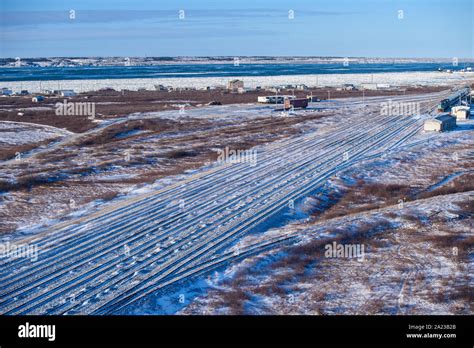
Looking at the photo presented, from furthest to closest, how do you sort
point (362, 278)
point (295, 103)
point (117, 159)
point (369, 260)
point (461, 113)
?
point (295, 103)
point (461, 113)
point (117, 159)
point (369, 260)
point (362, 278)

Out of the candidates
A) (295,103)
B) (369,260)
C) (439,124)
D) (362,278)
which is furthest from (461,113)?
(362,278)

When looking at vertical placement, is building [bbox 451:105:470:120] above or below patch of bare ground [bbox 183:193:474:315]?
above

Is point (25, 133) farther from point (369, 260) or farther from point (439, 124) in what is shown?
point (369, 260)

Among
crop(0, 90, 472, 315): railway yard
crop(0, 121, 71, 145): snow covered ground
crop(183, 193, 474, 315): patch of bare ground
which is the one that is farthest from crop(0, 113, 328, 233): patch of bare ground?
crop(183, 193, 474, 315): patch of bare ground

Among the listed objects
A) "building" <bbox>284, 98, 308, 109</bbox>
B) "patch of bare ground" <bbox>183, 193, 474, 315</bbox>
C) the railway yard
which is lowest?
"patch of bare ground" <bbox>183, 193, 474, 315</bbox>

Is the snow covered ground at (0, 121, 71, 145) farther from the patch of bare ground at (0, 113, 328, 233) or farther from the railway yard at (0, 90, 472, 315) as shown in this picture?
the patch of bare ground at (0, 113, 328, 233)

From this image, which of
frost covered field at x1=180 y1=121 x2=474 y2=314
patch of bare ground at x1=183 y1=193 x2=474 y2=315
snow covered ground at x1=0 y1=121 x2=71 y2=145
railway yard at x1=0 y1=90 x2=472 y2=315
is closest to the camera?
patch of bare ground at x1=183 y1=193 x2=474 y2=315

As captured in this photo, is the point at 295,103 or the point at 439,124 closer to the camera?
the point at 439,124

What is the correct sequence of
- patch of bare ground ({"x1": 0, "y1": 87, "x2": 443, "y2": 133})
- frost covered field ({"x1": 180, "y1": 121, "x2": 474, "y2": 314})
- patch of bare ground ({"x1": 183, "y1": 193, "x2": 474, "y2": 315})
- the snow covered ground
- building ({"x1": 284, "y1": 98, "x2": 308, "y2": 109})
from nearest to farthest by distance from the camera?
patch of bare ground ({"x1": 183, "y1": 193, "x2": 474, "y2": 315}) → frost covered field ({"x1": 180, "y1": 121, "x2": 474, "y2": 314}) → the snow covered ground → patch of bare ground ({"x1": 0, "y1": 87, "x2": 443, "y2": 133}) → building ({"x1": 284, "y1": 98, "x2": 308, "y2": 109})
